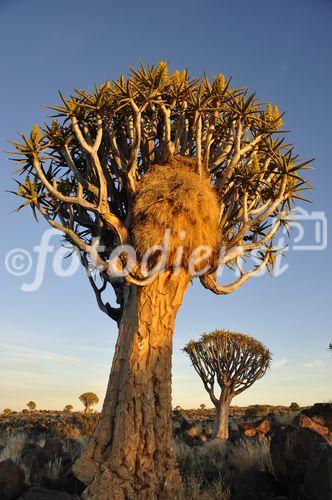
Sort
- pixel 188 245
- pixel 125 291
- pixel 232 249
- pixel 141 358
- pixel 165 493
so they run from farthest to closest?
pixel 232 249 < pixel 125 291 < pixel 188 245 < pixel 141 358 < pixel 165 493

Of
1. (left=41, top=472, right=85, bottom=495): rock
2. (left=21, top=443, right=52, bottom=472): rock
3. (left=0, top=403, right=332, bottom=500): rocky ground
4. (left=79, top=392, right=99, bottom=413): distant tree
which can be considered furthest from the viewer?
(left=79, top=392, right=99, bottom=413): distant tree

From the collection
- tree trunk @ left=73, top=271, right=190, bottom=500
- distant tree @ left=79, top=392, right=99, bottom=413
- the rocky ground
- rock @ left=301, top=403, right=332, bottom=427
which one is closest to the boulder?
rock @ left=301, top=403, right=332, bottom=427

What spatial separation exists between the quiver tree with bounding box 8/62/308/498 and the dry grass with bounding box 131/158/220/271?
0.02m

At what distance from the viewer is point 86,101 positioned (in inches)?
346

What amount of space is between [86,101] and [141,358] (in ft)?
16.1

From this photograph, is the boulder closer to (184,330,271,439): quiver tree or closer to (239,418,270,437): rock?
(239,418,270,437): rock

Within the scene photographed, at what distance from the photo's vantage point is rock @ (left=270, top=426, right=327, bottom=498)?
6.03 meters

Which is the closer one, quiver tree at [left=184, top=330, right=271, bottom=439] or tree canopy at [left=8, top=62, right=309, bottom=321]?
tree canopy at [left=8, top=62, right=309, bottom=321]

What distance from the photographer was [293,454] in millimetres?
6230

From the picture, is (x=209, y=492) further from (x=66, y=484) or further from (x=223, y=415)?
(x=223, y=415)

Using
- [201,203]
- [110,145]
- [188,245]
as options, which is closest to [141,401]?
[188,245]

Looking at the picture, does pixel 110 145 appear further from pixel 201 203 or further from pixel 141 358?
pixel 141 358

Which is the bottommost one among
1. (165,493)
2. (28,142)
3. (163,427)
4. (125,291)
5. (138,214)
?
(165,493)

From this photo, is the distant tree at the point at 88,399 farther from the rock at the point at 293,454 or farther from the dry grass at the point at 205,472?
the rock at the point at 293,454
